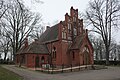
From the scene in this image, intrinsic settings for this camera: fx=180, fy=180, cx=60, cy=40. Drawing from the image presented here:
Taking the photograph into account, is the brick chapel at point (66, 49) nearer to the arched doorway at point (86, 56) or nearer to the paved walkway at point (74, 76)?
the arched doorway at point (86, 56)

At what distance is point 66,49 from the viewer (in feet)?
126

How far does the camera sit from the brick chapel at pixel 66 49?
122 feet

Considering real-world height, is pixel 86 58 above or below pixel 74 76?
above

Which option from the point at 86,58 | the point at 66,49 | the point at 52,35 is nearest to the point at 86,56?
the point at 86,58

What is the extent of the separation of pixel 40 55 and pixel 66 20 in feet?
31.2

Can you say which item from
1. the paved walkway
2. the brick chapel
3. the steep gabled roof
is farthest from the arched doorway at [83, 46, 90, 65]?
the paved walkway

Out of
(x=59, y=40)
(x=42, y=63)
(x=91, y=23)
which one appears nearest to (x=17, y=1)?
(x=59, y=40)

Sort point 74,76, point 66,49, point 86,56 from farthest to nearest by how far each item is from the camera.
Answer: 1. point 66,49
2. point 86,56
3. point 74,76

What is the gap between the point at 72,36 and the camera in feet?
132

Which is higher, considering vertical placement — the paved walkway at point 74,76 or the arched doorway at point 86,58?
the arched doorway at point 86,58

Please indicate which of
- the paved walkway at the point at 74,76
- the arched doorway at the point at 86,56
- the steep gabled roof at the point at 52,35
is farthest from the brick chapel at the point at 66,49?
the paved walkway at the point at 74,76

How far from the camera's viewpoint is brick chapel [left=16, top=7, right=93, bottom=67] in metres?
37.1

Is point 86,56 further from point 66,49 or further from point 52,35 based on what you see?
point 52,35

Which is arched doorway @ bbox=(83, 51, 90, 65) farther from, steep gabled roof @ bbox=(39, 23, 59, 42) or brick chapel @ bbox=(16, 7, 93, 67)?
steep gabled roof @ bbox=(39, 23, 59, 42)
